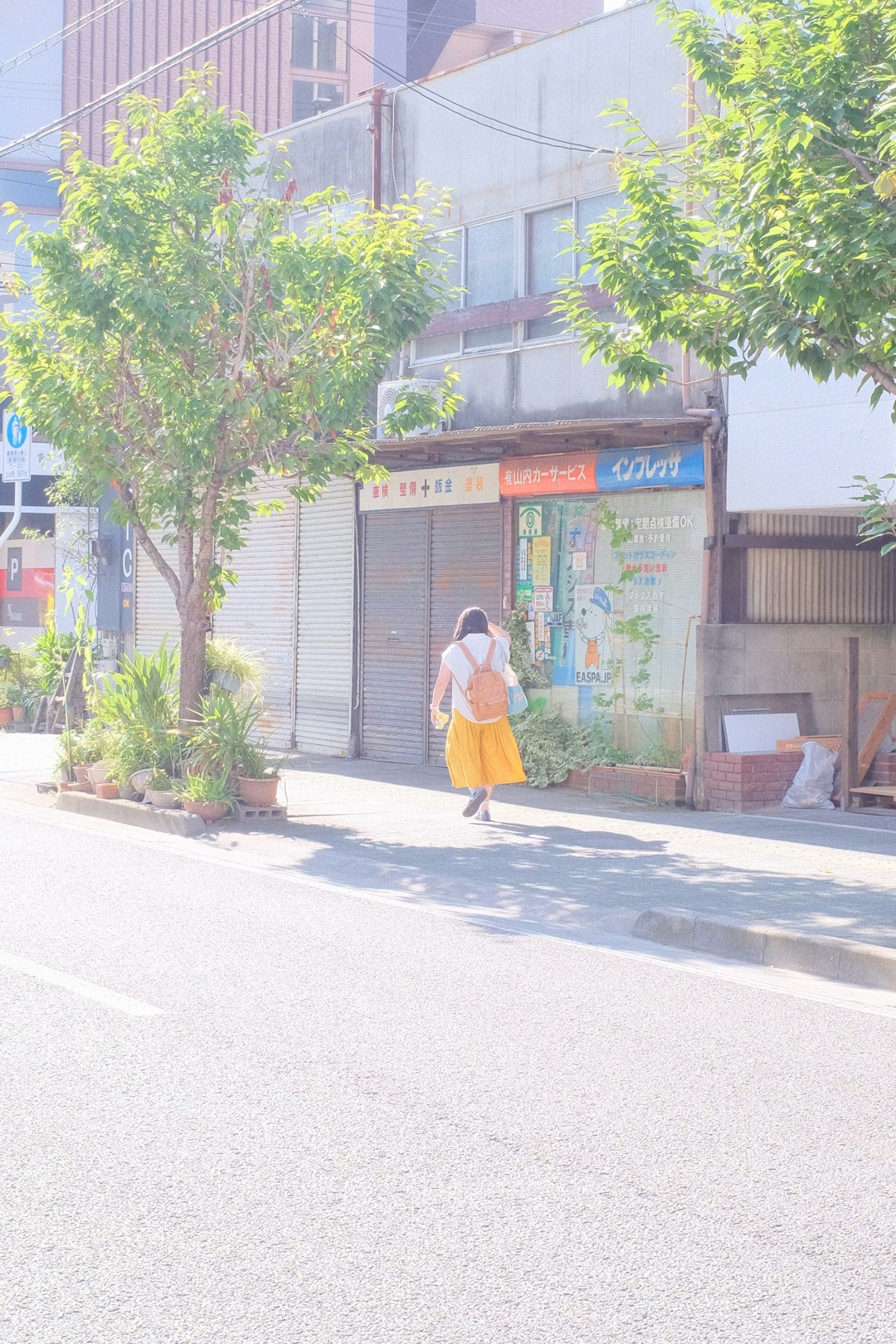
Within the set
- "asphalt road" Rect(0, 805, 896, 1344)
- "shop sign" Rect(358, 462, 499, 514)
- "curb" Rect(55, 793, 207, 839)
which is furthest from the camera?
"shop sign" Rect(358, 462, 499, 514)

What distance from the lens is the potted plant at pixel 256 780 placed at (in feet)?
43.1

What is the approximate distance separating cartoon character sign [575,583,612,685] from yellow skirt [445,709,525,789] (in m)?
2.74

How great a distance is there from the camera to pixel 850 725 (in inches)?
549

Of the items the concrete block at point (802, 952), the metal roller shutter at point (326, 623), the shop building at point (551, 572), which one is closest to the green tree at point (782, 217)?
the concrete block at point (802, 952)

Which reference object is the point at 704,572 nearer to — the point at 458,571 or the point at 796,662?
the point at 796,662

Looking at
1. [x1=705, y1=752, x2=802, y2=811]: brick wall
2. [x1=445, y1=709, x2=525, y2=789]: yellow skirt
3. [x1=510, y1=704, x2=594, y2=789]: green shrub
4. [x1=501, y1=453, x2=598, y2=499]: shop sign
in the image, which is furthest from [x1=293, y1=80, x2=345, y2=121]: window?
[x1=445, y1=709, x2=525, y2=789]: yellow skirt

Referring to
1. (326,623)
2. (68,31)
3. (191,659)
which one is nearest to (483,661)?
(191,659)

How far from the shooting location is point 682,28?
34.2ft

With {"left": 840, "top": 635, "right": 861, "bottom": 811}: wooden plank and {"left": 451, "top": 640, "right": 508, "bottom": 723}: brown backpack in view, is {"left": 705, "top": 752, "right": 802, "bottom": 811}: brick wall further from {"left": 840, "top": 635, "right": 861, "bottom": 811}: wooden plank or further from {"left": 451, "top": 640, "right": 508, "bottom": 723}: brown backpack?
{"left": 451, "top": 640, "right": 508, "bottom": 723}: brown backpack

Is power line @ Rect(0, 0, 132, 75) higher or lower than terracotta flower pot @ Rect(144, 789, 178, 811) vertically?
higher

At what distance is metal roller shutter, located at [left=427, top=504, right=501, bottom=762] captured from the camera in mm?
17094

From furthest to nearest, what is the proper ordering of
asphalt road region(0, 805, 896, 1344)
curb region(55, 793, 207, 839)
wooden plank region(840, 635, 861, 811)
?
wooden plank region(840, 635, 861, 811) < curb region(55, 793, 207, 839) < asphalt road region(0, 805, 896, 1344)

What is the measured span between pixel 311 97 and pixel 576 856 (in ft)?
166

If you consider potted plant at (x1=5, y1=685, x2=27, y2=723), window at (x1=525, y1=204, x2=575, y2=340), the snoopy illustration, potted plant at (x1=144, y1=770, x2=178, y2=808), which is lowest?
potted plant at (x1=144, y1=770, x2=178, y2=808)
